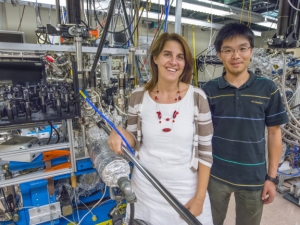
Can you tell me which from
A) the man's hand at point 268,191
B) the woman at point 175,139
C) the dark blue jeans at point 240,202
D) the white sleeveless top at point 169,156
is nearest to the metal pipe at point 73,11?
the woman at point 175,139

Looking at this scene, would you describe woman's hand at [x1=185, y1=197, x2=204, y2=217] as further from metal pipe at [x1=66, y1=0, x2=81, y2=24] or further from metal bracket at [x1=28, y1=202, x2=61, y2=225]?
metal pipe at [x1=66, y1=0, x2=81, y2=24]

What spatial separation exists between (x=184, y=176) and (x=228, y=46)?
0.72m

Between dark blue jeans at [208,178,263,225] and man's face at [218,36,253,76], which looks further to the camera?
dark blue jeans at [208,178,263,225]

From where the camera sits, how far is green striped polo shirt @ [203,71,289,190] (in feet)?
3.57

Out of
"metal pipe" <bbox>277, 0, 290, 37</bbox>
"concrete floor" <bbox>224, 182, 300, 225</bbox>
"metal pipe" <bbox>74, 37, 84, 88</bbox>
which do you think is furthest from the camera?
"concrete floor" <bbox>224, 182, 300, 225</bbox>

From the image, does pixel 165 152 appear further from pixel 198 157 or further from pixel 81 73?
pixel 81 73

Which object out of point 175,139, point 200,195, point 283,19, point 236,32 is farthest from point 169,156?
point 283,19

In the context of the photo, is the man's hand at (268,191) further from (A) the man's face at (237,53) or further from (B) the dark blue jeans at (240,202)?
(A) the man's face at (237,53)

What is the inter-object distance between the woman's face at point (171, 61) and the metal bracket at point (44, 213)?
1.00 metres

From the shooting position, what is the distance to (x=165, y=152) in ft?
3.13

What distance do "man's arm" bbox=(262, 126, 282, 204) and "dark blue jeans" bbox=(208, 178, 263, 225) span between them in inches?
1.7

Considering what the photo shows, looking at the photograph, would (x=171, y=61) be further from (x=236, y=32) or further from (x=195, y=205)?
(x=195, y=205)

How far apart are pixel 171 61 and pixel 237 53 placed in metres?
0.39

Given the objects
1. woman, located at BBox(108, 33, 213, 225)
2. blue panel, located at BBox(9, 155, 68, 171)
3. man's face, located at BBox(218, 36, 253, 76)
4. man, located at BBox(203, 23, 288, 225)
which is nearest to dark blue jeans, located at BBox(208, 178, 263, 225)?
man, located at BBox(203, 23, 288, 225)
